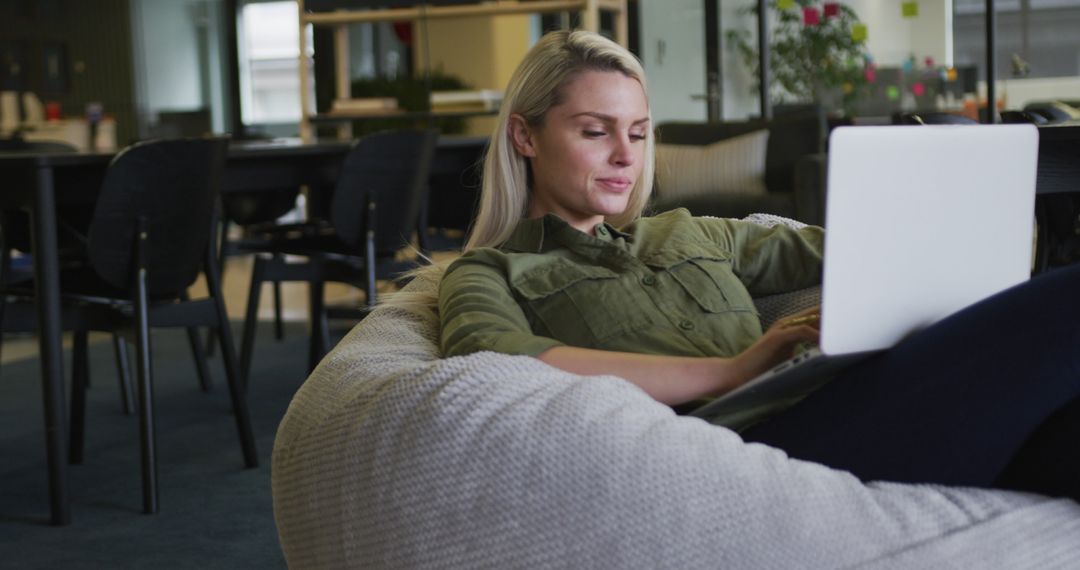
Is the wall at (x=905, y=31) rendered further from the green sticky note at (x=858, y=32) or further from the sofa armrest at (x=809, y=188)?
the sofa armrest at (x=809, y=188)

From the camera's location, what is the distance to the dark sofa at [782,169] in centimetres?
514

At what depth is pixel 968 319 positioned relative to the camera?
1.27m

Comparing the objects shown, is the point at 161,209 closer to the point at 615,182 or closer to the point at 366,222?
the point at 366,222

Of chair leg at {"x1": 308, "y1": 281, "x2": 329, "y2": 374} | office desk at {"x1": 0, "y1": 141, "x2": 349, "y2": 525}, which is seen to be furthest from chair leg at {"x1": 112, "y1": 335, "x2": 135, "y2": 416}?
office desk at {"x1": 0, "y1": 141, "x2": 349, "y2": 525}

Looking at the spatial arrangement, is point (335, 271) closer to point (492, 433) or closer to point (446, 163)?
point (446, 163)

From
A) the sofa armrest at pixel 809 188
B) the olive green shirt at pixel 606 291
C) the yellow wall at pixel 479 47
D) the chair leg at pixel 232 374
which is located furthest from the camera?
the yellow wall at pixel 479 47

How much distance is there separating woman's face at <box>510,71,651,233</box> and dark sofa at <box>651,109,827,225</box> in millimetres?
3439

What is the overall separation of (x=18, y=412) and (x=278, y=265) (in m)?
1.04

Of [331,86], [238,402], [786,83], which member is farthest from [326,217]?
[786,83]

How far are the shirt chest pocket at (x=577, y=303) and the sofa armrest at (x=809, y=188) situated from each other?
11.3ft

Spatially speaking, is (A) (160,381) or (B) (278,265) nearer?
(B) (278,265)

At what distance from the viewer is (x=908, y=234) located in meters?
1.28

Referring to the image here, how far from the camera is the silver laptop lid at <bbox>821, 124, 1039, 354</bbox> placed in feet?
4.03

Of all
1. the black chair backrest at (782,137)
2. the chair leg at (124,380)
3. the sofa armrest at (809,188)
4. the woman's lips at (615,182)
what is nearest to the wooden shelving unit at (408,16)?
the black chair backrest at (782,137)
